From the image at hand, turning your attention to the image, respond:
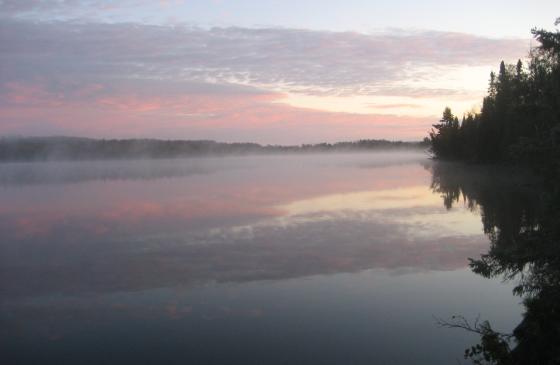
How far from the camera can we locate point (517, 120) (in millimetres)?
12047

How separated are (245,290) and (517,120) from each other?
7658mm

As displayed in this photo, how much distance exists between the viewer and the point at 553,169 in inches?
347

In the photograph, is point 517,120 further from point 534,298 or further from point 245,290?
point 245,290

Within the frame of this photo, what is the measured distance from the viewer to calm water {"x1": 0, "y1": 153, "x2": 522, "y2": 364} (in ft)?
33.1

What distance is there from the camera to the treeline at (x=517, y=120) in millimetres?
8719

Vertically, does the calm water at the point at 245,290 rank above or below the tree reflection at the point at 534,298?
below

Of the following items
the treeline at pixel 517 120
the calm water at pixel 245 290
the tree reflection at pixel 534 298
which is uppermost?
the treeline at pixel 517 120

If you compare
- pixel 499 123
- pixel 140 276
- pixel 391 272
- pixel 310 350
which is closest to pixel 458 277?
pixel 391 272

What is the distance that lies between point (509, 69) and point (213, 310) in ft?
245

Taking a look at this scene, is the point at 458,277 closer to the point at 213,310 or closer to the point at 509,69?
the point at 213,310

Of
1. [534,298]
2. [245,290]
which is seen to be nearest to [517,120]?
[534,298]

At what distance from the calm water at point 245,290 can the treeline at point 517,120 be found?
13.0 ft

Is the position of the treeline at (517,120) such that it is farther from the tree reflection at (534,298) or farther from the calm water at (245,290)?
the calm water at (245,290)

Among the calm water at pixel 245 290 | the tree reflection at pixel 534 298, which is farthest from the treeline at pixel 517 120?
the calm water at pixel 245 290
